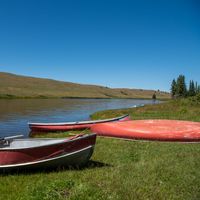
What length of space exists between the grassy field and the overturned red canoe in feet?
9.56

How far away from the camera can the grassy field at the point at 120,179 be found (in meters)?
7.31

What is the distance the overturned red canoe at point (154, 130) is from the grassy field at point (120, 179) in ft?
9.56

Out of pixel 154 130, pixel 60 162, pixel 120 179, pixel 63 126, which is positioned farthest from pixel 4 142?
pixel 63 126

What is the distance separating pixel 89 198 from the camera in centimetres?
685

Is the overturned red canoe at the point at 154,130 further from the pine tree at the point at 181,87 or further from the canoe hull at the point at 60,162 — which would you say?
the pine tree at the point at 181,87

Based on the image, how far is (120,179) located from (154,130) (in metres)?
8.16

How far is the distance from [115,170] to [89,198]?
108 inches

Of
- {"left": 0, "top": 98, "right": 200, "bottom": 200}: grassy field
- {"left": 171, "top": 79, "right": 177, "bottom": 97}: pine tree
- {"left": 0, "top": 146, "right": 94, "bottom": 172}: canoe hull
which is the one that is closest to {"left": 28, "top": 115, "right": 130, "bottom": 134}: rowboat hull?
{"left": 0, "top": 98, "right": 200, "bottom": 200}: grassy field

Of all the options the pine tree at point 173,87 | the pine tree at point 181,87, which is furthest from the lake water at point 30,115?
the pine tree at point 173,87

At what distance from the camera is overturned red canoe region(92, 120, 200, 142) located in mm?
15672

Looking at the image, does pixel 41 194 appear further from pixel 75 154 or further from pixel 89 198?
pixel 75 154

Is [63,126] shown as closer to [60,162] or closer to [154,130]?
[154,130]

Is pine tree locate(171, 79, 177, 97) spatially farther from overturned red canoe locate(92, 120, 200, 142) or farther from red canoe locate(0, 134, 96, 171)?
red canoe locate(0, 134, 96, 171)

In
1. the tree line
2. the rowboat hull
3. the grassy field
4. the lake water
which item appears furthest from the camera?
the tree line
